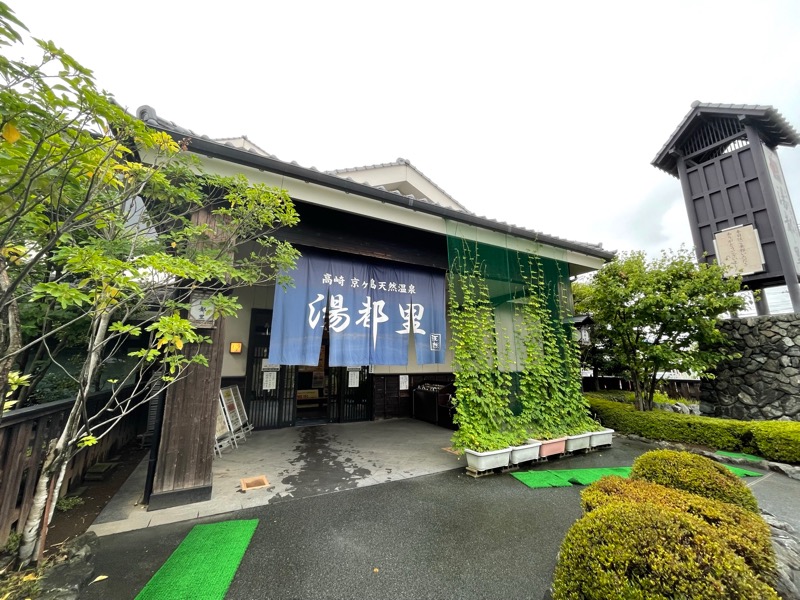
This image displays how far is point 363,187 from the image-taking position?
4254mm

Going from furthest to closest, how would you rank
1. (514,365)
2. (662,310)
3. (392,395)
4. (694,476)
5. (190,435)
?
1. (392,395)
2. (662,310)
3. (514,365)
4. (190,435)
5. (694,476)

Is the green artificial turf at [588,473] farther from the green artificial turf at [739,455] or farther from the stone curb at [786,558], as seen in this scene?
the green artificial turf at [739,455]

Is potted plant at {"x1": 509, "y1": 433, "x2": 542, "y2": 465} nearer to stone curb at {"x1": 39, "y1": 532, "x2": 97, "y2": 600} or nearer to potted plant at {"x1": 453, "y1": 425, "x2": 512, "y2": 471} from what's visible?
potted plant at {"x1": 453, "y1": 425, "x2": 512, "y2": 471}

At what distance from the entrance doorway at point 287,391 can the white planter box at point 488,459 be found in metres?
4.39

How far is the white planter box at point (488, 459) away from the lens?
436 cm

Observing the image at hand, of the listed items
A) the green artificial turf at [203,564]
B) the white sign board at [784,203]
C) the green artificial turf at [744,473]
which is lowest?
the green artificial turf at [744,473]

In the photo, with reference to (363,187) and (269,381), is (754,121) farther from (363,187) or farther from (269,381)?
(269,381)

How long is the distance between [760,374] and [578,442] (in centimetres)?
512

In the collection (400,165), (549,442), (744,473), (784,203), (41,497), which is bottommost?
(744,473)

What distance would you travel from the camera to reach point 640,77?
6.94m

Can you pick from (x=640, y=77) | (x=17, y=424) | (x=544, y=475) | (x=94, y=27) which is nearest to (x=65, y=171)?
(x=94, y=27)

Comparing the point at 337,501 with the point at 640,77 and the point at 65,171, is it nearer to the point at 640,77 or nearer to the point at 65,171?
the point at 65,171

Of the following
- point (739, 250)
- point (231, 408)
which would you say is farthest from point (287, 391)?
point (739, 250)

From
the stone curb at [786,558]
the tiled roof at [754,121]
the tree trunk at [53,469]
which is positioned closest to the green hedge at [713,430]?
the stone curb at [786,558]
